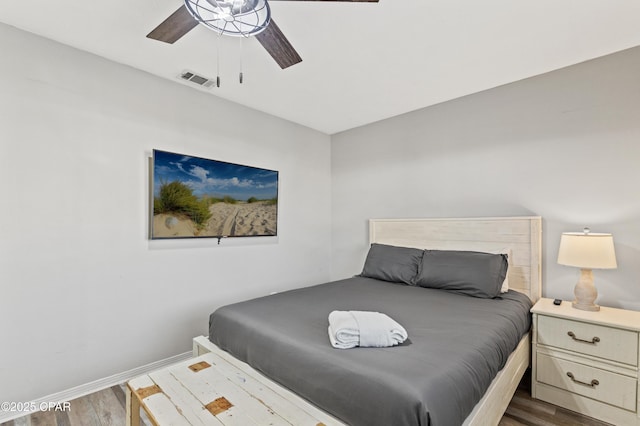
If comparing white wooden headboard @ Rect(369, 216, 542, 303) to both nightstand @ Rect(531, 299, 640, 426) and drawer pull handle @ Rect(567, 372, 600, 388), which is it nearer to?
nightstand @ Rect(531, 299, 640, 426)

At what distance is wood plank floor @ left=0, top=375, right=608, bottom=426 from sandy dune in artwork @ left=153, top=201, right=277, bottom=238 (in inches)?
47.9

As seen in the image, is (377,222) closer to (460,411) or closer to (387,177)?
(387,177)

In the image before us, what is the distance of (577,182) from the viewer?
8.16 ft

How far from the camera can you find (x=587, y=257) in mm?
2123

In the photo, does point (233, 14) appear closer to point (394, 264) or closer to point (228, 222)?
point (228, 222)

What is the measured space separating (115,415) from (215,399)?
112 centimetres

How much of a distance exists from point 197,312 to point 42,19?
2420 millimetres

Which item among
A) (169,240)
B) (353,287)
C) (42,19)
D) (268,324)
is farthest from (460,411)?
(42,19)

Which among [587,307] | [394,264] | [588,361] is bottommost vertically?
[588,361]

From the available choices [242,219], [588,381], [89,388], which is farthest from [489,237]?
[89,388]

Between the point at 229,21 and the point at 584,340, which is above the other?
the point at 229,21

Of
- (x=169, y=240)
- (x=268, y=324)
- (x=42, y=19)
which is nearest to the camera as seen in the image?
(x=268, y=324)

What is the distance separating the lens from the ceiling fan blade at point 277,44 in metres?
1.69

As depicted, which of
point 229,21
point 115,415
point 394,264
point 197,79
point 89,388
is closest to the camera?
point 229,21
